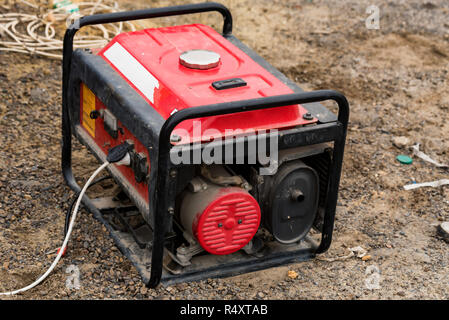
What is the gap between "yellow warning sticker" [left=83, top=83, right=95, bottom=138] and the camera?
4.09 metres

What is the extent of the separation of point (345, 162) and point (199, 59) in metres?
1.51

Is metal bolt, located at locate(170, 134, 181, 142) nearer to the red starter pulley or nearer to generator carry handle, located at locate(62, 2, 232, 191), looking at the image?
the red starter pulley

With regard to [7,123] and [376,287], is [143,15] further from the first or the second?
[376,287]

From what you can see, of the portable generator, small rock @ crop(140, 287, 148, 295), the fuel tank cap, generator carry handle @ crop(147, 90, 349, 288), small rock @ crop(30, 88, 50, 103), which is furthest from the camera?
small rock @ crop(30, 88, 50, 103)

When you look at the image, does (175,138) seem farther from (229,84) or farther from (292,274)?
(292,274)

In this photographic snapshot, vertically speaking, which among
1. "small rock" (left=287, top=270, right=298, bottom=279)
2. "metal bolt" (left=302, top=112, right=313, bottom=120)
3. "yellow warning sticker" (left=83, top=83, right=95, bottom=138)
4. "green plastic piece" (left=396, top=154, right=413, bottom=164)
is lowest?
"small rock" (left=287, top=270, right=298, bottom=279)

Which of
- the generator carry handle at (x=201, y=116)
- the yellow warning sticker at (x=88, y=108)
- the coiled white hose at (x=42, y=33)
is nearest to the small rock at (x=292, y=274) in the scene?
the generator carry handle at (x=201, y=116)

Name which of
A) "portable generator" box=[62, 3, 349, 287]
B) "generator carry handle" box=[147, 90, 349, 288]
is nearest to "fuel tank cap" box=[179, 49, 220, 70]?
"portable generator" box=[62, 3, 349, 287]

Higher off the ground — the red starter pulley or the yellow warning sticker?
the yellow warning sticker

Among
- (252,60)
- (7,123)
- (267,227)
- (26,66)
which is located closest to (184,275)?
(267,227)

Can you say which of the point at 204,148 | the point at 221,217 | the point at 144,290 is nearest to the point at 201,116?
the point at 204,148

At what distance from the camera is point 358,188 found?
4.68 metres

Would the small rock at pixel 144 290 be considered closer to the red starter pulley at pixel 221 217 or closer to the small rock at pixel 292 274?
the red starter pulley at pixel 221 217

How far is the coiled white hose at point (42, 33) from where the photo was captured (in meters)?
5.81
